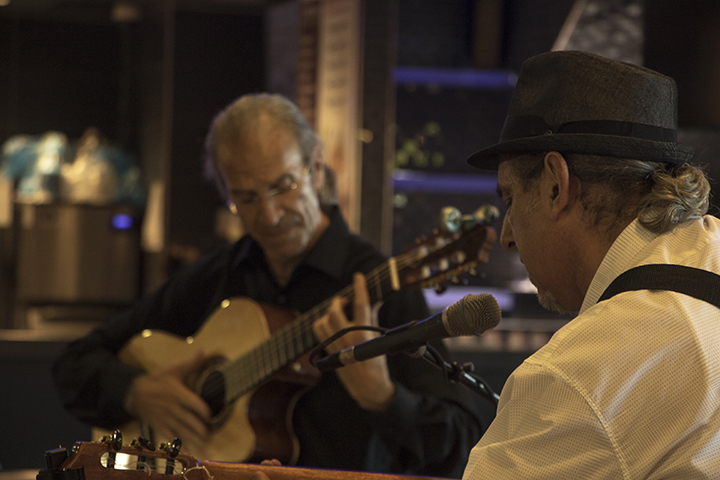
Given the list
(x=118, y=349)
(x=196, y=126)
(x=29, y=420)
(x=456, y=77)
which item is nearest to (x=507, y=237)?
(x=118, y=349)

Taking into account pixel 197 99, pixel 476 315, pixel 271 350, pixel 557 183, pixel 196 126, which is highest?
pixel 197 99

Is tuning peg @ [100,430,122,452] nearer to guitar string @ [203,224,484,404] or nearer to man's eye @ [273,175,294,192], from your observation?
guitar string @ [203,224,484,404]

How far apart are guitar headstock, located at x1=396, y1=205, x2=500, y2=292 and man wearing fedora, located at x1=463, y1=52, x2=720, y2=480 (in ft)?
1.38

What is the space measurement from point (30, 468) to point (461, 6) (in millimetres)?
3765

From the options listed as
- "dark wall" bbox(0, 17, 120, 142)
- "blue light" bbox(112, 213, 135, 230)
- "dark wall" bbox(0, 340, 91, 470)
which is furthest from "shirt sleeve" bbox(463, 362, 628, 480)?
"dark wall" bbox(0, 17, 120, 142)

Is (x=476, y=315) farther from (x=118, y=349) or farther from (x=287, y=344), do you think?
(x=118, y=349)

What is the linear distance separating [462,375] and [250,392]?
0.82 metres

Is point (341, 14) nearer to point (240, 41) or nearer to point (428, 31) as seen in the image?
point (428, 31)

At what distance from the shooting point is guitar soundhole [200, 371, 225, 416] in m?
2.14

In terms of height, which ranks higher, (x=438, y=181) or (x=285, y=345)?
(x=438, y=181)

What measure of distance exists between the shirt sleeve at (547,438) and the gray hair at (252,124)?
132cm

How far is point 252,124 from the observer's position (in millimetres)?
2127

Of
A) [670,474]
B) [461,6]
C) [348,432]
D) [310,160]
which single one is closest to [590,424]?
[670,474]

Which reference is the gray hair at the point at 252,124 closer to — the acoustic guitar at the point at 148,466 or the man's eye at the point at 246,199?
the man's eye at the point at 246,199
